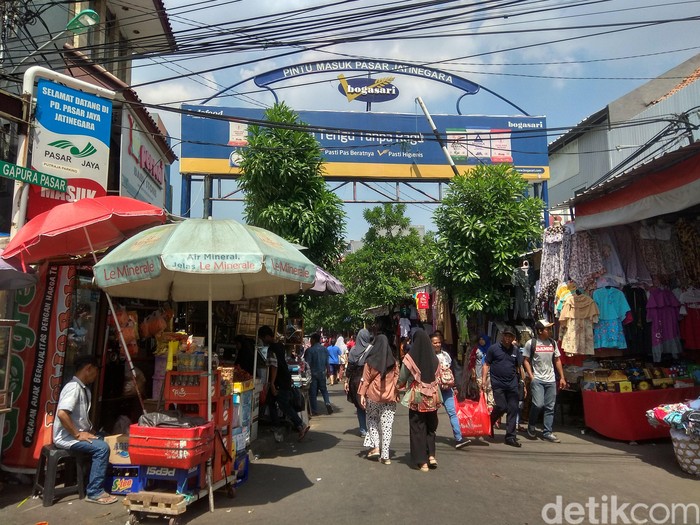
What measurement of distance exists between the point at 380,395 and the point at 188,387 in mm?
2616

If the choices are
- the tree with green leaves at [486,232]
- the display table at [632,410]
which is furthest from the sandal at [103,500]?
the tree with green leaves at [486,232]

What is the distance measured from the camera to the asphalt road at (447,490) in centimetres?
466

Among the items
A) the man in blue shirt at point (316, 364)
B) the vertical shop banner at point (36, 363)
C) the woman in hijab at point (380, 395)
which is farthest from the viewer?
the man in blue shirt at point (316, 364)

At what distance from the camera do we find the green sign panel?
598 cm

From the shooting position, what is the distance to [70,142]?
25.0 feet

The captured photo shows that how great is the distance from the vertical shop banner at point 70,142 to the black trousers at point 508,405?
23.7 feet

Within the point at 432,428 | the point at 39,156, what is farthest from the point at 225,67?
the point at 432,428

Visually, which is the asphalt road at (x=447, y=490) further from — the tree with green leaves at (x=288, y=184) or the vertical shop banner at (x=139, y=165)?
the vertical shop banner at (x=139, y=165)

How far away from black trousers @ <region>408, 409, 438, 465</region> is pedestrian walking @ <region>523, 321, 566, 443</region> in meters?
2.52

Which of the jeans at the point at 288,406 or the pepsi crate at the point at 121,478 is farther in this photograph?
the jeans at the point at 288,406

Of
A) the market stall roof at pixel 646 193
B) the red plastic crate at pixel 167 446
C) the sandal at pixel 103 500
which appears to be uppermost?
the market stall roof at pixel 646 193

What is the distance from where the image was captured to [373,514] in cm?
468

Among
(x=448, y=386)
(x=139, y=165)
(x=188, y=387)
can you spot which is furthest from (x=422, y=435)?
(x=139, y=165)

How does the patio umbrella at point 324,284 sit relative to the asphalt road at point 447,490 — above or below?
above
